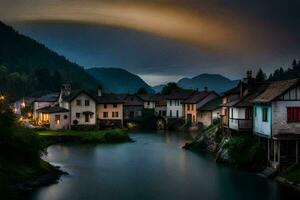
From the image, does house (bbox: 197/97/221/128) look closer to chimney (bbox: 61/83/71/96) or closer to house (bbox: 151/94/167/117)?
house (bbox: 151/94/167/117)

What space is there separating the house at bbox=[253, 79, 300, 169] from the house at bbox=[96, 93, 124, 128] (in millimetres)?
64757

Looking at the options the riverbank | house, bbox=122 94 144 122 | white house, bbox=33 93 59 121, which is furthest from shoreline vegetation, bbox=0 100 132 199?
house, bbox=122 94 144 122

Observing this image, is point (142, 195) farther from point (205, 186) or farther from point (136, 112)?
point (136, 112)

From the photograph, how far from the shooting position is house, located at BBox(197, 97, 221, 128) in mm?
104812

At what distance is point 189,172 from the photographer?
167 ft

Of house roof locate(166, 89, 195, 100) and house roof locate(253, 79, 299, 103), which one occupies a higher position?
house roof locate(166, 89, 195, 100)

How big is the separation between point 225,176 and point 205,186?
4.80 m

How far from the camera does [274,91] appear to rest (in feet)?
164

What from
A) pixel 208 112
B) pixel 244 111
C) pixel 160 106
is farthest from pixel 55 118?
pixel 160 106

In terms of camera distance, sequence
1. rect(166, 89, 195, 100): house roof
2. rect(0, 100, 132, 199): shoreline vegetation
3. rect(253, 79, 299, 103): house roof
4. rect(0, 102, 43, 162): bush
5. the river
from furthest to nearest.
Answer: rect(166, 89, 195, 100): house roof, rect(253, 79, 299, 103): house roof, rect(0, 102, 43, 162): bush, rect(0, 100, 132, 199): shoreline vegetation, the river

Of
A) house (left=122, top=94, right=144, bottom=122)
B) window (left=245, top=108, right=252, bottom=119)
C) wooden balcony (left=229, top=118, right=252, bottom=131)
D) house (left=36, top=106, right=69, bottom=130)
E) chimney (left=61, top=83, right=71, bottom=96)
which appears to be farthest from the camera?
house (left=122, top=94, right=144, bottom=122)

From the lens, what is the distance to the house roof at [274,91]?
47.2 meters

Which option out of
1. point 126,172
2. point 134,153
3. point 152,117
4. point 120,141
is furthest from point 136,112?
point 126,172

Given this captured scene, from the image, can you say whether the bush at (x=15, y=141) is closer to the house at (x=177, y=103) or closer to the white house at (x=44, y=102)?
the white house at (x=44, y=102)
